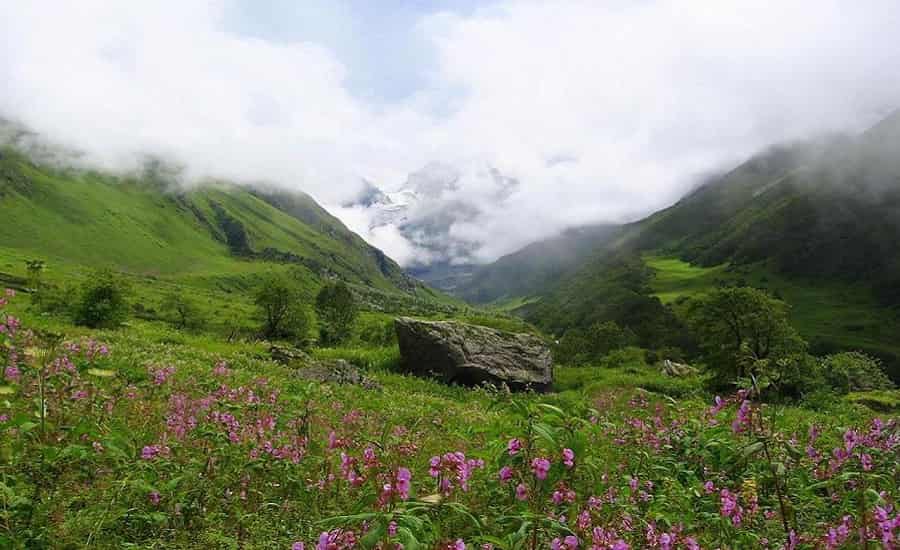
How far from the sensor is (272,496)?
6172mm

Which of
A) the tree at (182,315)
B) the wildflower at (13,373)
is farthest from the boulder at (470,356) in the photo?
the tree at (182,315)

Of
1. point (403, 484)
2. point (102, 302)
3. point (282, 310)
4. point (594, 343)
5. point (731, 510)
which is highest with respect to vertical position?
point (102, 302)

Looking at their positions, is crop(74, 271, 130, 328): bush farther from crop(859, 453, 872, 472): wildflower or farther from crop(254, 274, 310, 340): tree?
crop(859, 453, 872, 472): wildflower

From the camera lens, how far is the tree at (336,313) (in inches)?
3994

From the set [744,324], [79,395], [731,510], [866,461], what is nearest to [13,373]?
[79,395]

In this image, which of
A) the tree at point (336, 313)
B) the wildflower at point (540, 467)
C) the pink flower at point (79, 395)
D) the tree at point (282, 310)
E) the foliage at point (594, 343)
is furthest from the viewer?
the tree at point (336, 313)

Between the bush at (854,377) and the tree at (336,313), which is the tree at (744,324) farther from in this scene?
the tree at (336,313)

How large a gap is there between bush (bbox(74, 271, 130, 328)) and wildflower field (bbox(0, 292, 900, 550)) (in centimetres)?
3788

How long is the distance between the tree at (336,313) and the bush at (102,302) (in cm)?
5463

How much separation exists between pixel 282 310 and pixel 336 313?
1728 cm

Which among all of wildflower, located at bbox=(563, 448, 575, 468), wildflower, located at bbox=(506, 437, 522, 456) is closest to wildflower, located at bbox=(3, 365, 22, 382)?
wildflower, located at bbox=(506, 437, 522, 456)

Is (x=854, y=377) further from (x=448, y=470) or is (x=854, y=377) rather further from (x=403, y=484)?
(x=403, y=484)

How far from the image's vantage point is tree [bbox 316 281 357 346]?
10144 cm

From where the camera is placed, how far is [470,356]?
26.4m
